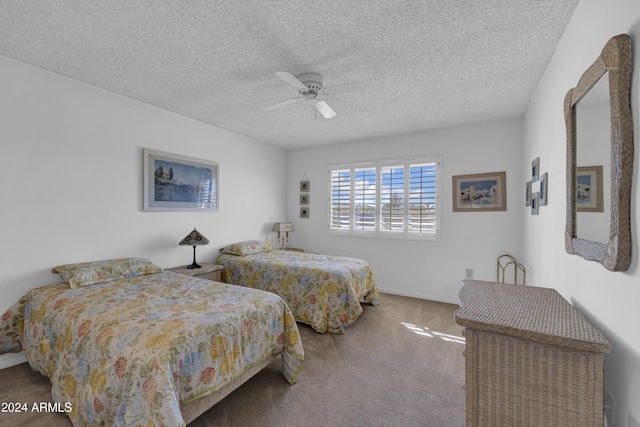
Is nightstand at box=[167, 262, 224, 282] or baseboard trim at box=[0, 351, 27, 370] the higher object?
nightstand at box=[167, 262, 224, 282]

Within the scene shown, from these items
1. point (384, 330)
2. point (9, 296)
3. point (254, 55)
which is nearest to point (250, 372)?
point (384, 330)

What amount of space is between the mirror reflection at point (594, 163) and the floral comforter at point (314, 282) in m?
2.18

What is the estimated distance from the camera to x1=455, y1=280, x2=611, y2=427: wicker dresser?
42.2 inches

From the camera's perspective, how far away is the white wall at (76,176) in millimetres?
2328

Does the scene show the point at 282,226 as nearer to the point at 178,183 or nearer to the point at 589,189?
the point at 178,183

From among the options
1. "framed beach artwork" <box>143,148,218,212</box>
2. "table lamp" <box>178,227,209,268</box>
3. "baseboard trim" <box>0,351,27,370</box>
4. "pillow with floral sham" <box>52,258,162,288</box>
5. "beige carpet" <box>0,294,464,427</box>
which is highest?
"framed beach artwork" <box>143,148,218,212</box>

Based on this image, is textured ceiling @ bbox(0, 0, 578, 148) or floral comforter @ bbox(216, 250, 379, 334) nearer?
textured ceiling @ bbox(0, 0, 578, 148)

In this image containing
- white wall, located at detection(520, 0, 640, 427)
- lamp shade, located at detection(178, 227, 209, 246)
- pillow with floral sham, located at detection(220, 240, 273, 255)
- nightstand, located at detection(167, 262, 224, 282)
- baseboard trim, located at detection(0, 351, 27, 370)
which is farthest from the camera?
pillow with floral sham, located at detection(220, 240, 273, 255)

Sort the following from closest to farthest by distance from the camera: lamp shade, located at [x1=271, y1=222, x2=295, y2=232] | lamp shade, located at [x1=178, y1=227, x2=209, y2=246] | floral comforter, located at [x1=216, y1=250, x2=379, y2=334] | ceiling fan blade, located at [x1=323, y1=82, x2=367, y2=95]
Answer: ceiling fan blade, located at [x1=323, y1=82, x2=367, y2=95]
floral comforter, located at [x1=216, y1=250, x2=379, y2=334]
lamp shade, located at [x1=178, y1=227, x2=209, y2=246]
lamp shade, located at [x1=271, y1=222, x2=295, y2=232]

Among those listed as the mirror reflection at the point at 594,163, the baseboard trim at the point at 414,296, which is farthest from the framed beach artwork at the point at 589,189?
the baseboard trim at the point at 414,296

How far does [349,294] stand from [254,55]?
2529mm

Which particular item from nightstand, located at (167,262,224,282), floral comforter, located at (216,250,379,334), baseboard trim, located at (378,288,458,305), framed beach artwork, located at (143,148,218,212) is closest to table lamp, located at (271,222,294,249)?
floral comforter, located at (216,250,379,334)

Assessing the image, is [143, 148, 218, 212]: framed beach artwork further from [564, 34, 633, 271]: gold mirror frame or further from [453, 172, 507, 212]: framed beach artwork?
[564, 34, 633, 271]: gold mirror frame

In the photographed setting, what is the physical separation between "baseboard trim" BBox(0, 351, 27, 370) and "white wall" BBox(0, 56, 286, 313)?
0.46 metres
